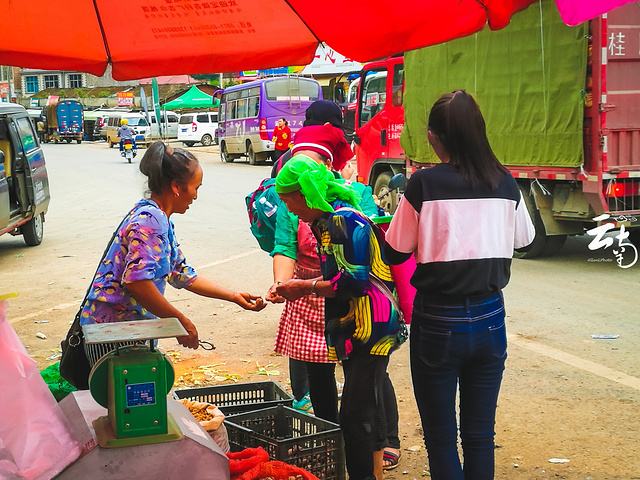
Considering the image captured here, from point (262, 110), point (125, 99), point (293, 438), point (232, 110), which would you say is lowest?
point (293, 438)

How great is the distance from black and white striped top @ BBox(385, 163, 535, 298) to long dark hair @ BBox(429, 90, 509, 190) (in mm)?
37

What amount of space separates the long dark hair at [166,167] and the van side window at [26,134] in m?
9.42

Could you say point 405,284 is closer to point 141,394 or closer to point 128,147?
point 141,394

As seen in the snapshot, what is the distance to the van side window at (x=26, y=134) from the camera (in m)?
12.6

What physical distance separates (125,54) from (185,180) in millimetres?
1004

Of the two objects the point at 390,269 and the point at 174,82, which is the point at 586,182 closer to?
the point at 390,269

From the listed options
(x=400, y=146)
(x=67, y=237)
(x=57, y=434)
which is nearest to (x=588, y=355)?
(x=57, y=434)

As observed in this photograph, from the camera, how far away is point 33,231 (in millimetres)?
13305

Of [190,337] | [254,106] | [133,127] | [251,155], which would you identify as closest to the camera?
[190,337]

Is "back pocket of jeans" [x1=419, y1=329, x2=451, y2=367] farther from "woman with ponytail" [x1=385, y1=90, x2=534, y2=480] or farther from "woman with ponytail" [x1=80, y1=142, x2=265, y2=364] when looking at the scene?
"woman with ponytail" [x1=80, y1=142, x2=265, y2=364]

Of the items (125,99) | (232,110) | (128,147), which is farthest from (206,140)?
(125,99)

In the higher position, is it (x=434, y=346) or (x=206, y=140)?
(x=206, y=140)

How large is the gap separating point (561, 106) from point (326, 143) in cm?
615

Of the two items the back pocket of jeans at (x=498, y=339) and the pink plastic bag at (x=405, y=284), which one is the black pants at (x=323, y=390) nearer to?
the pink plastic bag at (x=405, y=284)
